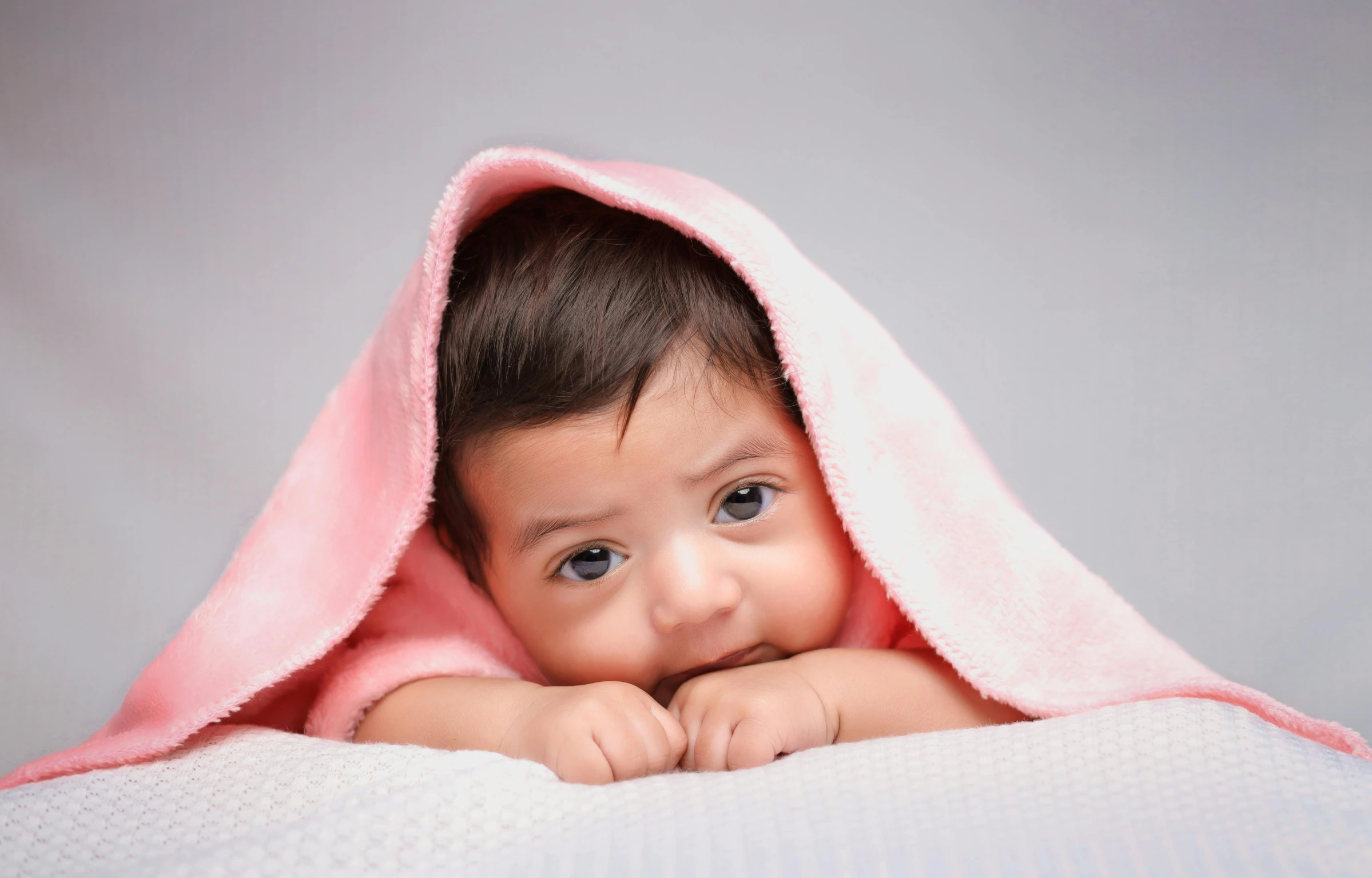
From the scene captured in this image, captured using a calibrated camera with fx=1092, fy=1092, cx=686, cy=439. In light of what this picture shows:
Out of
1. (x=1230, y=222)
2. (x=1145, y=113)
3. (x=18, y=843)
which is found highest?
(x=1145, y=113)

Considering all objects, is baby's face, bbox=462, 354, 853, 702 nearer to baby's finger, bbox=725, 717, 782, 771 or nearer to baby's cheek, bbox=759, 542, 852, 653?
baby's cheek, bbox=759, 542, 852, 653

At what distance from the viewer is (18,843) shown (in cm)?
81

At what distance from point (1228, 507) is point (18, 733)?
1.71m

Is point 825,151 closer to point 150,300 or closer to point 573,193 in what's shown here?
point 573,193

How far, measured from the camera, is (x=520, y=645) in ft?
4.02

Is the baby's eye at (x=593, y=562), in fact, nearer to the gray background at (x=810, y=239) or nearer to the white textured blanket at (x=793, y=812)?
the white textured blanket at (x=793, y=812)

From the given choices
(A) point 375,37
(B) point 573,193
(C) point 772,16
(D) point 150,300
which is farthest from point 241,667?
(C) point 772,16

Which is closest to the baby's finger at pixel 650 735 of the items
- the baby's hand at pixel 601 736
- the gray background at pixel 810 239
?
the baby's hand at pixel 601 736

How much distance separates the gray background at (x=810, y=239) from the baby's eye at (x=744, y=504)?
685 millimetres

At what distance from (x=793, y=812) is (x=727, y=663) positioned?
12.8 inches

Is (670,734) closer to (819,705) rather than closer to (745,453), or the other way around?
(819,705)

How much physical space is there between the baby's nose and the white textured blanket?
0.16 metres

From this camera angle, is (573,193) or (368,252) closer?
(573,193)

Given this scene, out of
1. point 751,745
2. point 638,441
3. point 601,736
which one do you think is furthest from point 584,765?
point 638,441
